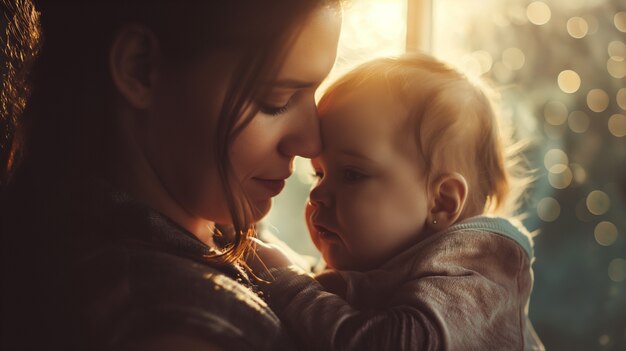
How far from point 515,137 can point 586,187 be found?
0.21 meters

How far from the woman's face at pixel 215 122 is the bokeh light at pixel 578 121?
82 cm

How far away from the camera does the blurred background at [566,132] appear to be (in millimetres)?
1339

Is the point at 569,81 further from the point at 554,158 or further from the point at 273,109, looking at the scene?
the point at 273,109

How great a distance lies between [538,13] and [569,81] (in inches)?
8.3

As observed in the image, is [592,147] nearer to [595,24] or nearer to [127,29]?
[595,24]

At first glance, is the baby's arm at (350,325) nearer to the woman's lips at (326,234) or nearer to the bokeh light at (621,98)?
the woman's lips at (326,234)

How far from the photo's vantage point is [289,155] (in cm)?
93

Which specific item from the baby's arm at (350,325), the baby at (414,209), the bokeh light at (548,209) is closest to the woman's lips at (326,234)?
the baby at (414,209)

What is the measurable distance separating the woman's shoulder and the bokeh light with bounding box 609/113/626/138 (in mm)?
1024

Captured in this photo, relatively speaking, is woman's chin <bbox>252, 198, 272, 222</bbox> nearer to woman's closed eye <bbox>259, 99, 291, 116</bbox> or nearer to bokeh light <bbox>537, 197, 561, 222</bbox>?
woman's closed eye <bbox>259, 99, 291, 116</bbox>

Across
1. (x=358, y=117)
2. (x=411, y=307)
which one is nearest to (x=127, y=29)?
(x=358, y=117)

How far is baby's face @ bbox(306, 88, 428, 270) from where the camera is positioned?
107 centimetres

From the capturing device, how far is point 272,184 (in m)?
0.96

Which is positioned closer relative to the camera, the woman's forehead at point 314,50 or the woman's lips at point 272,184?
the woman's forehead at point 314,50
